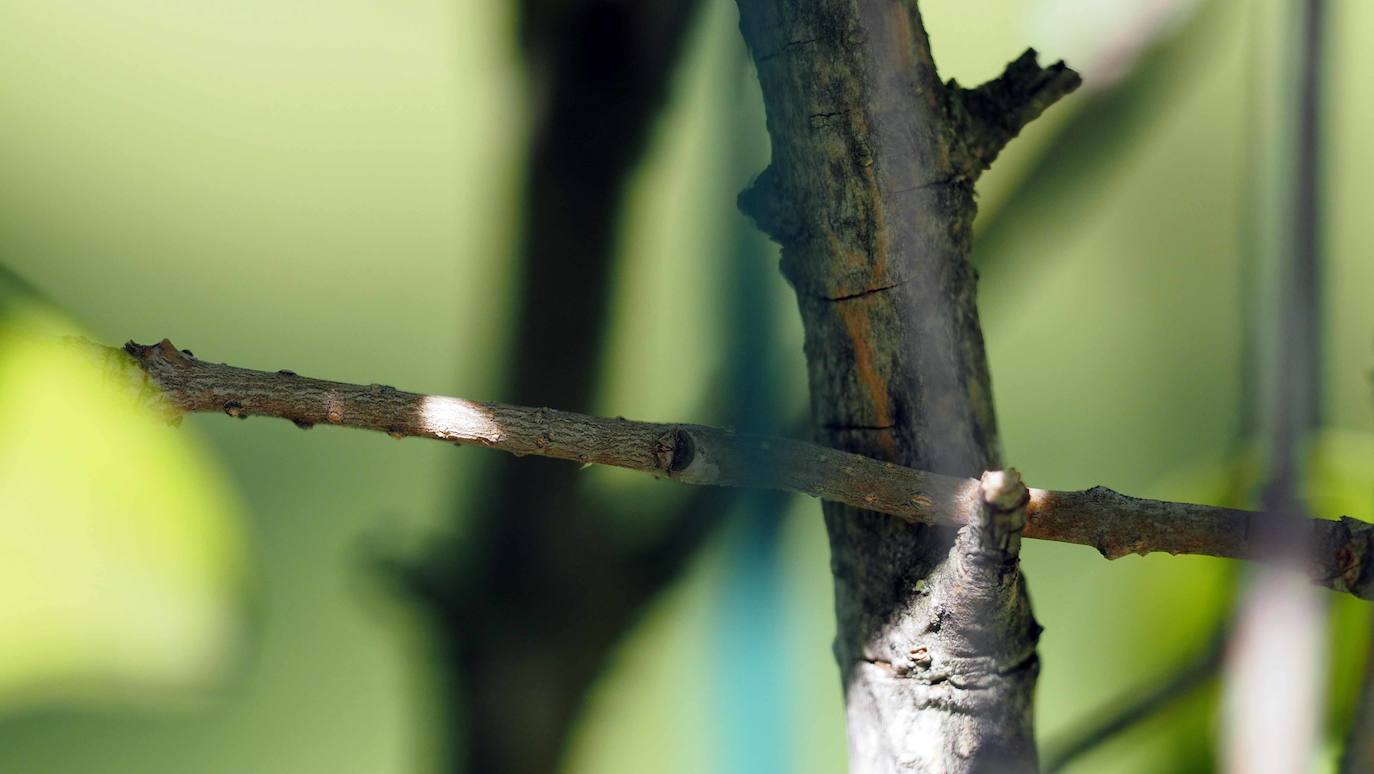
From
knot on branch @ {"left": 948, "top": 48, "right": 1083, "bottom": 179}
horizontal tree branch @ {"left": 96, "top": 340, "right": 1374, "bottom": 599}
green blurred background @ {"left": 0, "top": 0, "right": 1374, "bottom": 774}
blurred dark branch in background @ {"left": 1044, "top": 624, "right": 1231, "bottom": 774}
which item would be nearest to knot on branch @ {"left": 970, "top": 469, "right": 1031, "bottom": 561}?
horizontal tree branch @ {"left": 96, "top": 340, "right": 1374, "bottom": 599}

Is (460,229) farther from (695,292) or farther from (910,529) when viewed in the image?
(910,529)

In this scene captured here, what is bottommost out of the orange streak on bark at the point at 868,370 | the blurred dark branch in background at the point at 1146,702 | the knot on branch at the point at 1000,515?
the blurred dark branch in background at the point at 1146,702

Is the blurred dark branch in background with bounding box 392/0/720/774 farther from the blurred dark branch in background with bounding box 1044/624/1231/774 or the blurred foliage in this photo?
the blurred dark branch in background with bounding box 1044/624/1231/774

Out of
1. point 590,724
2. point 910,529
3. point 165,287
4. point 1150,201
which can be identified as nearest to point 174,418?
point 165,287

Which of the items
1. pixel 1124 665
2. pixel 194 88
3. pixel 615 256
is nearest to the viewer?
pixel 194 88

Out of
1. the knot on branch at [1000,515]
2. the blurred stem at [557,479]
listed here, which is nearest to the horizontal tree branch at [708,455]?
the knot on branch at [1000,515]

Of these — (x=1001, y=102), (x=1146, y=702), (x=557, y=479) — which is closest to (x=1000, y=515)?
(x=1001, y=102)

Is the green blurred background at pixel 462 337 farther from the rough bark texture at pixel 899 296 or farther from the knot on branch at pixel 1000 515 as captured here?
the knot on branch at pixel 1000 515
